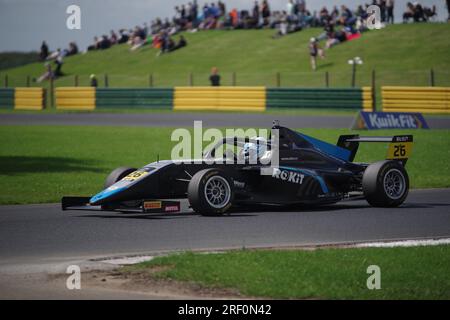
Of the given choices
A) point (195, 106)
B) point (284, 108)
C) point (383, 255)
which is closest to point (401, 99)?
point (284, 108)

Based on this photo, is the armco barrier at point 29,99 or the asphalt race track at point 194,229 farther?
the armco barrier at point 29,99

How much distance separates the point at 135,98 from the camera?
41750 mm

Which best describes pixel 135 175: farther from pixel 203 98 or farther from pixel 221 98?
pixel 203 98

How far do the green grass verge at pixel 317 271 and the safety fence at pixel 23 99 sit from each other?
3630 cm

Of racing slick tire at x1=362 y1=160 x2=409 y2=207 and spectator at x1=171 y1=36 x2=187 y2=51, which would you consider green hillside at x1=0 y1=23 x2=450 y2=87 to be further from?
racing slick tire at x1=362 y1=160 x2=409 y2=207

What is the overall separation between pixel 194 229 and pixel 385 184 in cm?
310

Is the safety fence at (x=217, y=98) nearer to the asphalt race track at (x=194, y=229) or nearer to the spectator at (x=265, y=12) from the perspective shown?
the spectator at (x=265, y=12)

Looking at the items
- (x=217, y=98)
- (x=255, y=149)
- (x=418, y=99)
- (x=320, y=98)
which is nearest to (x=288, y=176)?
(x=255, y=149)

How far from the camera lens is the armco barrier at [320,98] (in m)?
35.3

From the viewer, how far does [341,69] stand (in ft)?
148

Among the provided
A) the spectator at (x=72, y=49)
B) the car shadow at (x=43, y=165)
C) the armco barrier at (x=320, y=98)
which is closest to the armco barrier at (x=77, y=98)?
the armco barrier at (x=320, y=98)

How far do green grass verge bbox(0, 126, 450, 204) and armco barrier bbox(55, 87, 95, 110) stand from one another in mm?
10371
